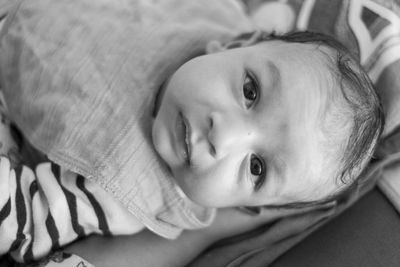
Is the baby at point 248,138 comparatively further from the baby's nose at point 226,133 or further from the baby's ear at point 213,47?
the baby's ear at point 213,47

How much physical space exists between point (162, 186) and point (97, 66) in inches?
10.9

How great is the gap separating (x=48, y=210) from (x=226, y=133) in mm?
361

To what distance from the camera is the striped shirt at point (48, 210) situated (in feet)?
2.76

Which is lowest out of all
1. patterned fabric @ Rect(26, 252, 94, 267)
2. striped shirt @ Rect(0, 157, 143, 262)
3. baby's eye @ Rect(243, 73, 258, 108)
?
patterned fabric @ Rect(26, 252, 94, 267)

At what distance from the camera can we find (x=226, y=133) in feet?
2.59

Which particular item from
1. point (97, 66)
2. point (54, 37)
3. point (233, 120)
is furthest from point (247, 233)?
point (54, 37)

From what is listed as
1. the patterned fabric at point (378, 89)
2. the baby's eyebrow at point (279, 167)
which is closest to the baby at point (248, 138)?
the baby's eyebrow at point (279, 167)

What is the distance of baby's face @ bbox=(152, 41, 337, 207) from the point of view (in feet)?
2.63

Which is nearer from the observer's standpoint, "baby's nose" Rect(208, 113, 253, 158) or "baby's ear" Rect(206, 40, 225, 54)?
"baby's nose" Rect(208, 113, 253, 158)

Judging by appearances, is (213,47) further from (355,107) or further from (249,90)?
(355,107)

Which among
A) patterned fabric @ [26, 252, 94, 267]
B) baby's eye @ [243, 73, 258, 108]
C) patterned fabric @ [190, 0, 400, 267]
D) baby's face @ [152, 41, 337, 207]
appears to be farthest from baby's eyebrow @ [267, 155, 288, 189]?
patterned fabric @ [26, 252, 94, 267]

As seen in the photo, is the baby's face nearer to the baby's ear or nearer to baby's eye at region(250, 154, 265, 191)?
baby's eye at region(250, 154, 265, 191)

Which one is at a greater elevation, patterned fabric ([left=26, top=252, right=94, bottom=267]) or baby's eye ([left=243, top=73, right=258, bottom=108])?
baby's eye ([left=243, top=73, right=258, bottom=108])

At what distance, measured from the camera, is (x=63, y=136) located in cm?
93
